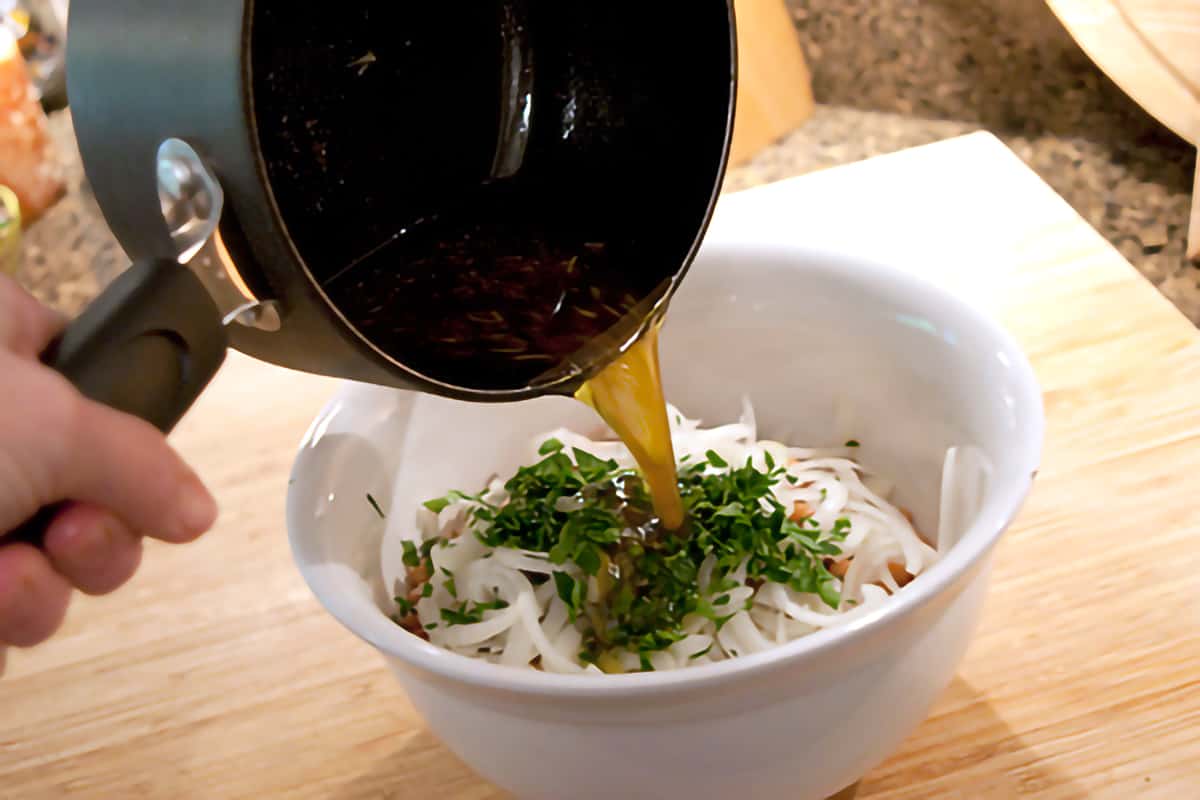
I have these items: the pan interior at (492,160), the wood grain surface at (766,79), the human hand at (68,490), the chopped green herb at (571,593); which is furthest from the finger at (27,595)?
the wood grain surface at (766,79)

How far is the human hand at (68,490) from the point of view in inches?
22.4

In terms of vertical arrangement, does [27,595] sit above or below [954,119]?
above

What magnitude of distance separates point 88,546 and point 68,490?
31 mm

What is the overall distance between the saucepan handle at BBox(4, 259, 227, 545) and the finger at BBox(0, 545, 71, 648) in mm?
14

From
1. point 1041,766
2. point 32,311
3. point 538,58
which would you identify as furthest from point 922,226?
point 32,311

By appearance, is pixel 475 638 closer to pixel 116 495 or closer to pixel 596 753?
pixel 596 753

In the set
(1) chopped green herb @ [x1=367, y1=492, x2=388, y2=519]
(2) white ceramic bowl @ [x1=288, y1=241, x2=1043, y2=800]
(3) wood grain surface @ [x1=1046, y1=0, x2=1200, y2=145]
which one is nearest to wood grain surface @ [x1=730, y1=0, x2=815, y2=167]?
(3) wood grain surface @ [x1=1046, y1=0, x2=1200, y2=145]

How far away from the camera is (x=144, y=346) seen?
2.04ft

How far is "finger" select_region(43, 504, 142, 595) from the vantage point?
60 centimetres

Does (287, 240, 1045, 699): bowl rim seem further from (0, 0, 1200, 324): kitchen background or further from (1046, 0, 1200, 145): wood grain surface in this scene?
(0, 0, 1200, 324): kitchen background

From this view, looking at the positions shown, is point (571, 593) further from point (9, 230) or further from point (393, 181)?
point (9, 230)

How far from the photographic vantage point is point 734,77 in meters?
0.90

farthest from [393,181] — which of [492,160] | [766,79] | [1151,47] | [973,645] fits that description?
[766,79]

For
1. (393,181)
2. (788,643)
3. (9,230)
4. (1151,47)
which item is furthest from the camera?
(9,230)
